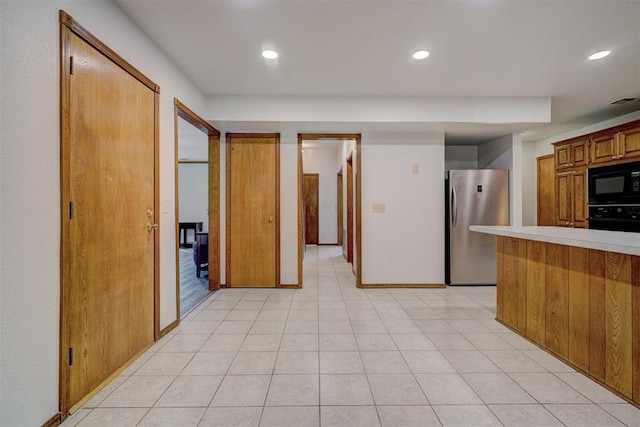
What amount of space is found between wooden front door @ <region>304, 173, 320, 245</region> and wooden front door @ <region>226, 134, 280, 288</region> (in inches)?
170

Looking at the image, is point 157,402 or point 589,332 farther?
point 589,332

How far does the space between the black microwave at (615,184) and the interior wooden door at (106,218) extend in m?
5.14

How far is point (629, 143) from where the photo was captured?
11.6ft

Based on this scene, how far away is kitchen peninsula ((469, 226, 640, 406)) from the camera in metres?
1.63

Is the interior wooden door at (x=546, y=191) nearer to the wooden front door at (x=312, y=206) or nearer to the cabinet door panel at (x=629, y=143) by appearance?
the cabinet door panel at (x=629, y=143)

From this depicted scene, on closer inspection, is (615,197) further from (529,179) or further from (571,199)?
(529,179)

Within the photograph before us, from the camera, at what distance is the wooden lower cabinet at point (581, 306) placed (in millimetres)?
1643

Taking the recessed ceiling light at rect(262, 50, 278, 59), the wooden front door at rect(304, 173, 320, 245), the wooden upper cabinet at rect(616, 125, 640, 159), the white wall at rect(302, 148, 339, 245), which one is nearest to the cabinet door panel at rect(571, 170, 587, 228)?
the wooden upper cabinet at rect(616, 125, 640, 159)

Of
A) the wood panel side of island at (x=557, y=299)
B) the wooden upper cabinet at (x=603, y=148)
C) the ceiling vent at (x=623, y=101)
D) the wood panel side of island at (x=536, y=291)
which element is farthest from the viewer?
the wooden upper cabinet at (x=603, y=148)

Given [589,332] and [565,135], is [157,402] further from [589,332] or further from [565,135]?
[565,135]

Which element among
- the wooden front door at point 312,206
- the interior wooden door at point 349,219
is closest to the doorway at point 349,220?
the interior wooden door at point 349,219

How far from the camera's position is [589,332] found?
1880 mm
